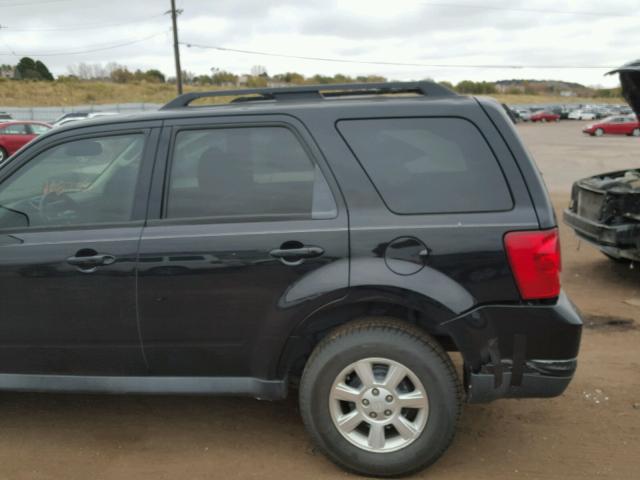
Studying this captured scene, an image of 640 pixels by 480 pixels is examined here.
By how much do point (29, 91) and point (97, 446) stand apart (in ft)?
240

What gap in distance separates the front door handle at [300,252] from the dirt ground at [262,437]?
1111mm

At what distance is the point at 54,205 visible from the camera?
3.36m

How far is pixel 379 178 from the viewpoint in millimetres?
2969

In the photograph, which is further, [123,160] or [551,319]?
[123,160]

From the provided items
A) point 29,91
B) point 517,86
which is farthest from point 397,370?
point 517,86

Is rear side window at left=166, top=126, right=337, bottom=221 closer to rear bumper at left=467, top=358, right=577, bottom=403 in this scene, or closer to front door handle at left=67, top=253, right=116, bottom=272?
front door handle at left=67, top=253, right=116, bottom=272

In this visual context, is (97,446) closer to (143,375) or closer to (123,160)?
(143,375)

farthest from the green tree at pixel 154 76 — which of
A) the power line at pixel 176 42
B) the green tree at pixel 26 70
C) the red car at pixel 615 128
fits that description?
the red car at pixel 615 128

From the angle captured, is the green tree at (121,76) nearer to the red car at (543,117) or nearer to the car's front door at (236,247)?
the red car at (543,117)

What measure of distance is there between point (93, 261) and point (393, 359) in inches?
61.3

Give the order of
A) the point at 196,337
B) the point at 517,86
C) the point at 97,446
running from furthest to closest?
the point at 517,86
the point at 97,446
the point at 196,337

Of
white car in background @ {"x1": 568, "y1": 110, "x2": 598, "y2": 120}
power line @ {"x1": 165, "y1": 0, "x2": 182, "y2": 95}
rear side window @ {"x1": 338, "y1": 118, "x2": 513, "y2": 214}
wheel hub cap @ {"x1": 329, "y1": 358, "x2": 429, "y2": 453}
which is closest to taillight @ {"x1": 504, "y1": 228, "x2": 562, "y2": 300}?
rear side window @ {"x1": 338, "y1": 118, "x2": 513, "y2": 214}

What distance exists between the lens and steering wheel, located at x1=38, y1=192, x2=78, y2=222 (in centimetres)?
331

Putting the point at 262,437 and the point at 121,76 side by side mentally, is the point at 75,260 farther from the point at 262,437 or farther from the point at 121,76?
the point at 121,76
